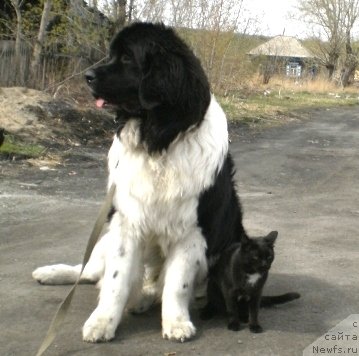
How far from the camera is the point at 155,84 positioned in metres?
3.79

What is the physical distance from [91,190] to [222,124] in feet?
18.0

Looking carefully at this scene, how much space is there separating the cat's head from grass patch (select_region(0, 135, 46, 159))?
787 centimetres

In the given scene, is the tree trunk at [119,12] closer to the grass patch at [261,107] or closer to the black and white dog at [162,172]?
the grass patch at [261,107]

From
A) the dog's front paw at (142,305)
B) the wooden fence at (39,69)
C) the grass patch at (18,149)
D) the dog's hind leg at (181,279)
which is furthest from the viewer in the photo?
the wooden fence at (39,69)

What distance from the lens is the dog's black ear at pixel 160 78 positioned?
378cm

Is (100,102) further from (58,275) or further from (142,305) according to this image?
(58,275)

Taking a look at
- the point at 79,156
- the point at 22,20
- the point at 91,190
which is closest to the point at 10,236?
the point at 91,190

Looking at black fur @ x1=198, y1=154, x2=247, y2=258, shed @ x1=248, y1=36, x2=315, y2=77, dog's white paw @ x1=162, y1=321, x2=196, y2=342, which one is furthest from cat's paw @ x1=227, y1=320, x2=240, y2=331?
shed @ x1=248, y1=36, x2=315, y2=77

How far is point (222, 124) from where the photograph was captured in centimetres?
420

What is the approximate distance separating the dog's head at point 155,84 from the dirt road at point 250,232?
136 centimetres

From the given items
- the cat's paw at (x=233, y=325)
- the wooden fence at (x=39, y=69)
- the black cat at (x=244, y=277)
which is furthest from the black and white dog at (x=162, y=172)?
the wooden fence at (x=39, y=69)

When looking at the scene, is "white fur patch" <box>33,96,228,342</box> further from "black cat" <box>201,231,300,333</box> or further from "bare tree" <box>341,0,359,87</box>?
"bare tree" <box>341,0,359,87</box>

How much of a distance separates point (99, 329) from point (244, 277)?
1.01m

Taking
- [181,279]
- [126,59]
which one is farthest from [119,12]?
[181,279]
